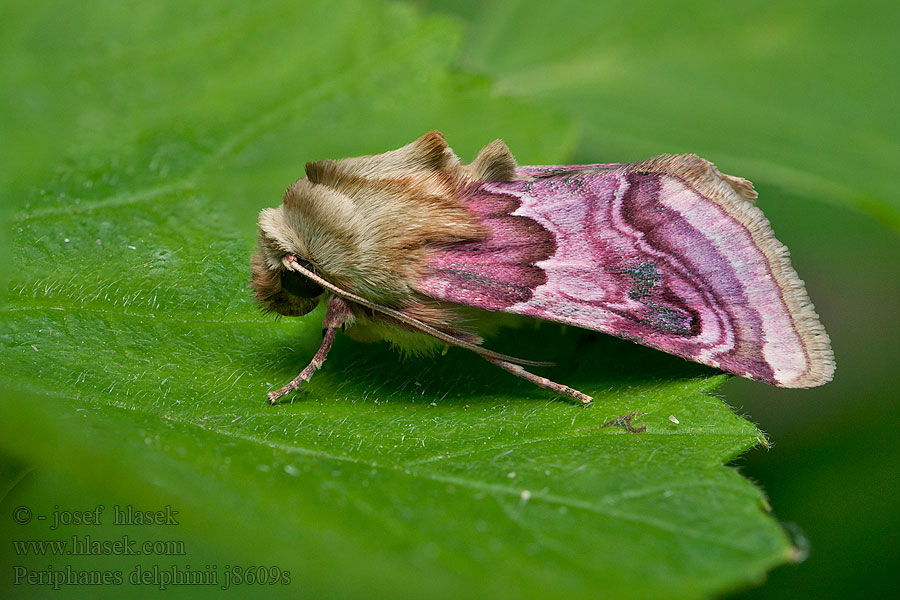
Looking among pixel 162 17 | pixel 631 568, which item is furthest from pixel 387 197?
pixel 162 17

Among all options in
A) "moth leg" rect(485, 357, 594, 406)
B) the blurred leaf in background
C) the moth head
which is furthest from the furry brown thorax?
the blurred leaf in background

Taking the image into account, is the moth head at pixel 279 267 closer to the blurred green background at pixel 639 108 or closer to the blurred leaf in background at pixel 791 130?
the blurred green background at pixel 639 108

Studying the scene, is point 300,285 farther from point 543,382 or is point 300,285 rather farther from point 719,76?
point 719,76

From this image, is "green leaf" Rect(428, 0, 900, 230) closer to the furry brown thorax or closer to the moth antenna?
the furry brown thorax

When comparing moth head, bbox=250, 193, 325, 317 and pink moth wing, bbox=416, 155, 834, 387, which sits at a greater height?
pink moth wing, bbox=416, 155, 834, 387

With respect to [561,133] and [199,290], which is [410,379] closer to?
[199,290]

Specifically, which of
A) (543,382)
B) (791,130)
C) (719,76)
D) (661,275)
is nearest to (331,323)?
(543,382)
